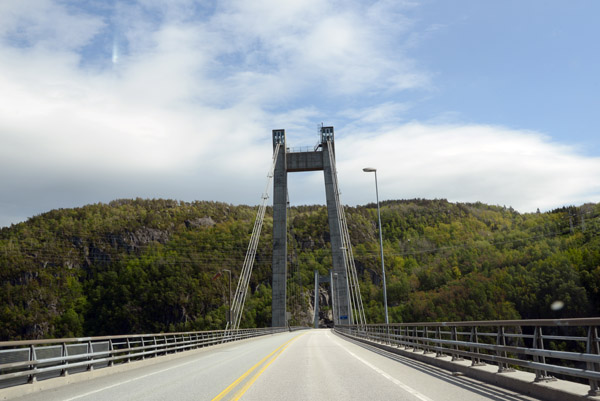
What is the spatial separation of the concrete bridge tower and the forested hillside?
4162cm

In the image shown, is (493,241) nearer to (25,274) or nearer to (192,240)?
(192,240)

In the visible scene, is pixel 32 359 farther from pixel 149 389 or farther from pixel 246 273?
pixel 246 273

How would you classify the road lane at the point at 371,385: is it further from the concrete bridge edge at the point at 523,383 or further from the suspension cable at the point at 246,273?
the suspension cable at the point at 246,273

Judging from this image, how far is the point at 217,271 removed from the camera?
168 meters

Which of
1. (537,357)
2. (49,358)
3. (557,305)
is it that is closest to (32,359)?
(49,358)

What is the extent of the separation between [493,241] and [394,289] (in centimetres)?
3390

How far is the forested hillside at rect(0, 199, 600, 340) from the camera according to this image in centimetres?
11431

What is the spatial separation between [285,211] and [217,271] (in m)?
113

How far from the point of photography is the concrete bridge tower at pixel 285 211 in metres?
57.7

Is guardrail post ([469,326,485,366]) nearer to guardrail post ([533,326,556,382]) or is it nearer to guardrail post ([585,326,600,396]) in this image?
guardrail post ([533,326,556,382])

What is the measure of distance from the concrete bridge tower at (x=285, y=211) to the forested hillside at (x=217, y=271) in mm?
41623

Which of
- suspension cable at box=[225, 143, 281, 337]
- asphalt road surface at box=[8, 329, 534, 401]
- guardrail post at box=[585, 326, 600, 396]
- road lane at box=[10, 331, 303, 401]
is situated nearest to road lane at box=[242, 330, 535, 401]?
asphalt road surface at box=[8, 329, 534, 401]

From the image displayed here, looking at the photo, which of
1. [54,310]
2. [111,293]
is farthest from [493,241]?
[54,310]

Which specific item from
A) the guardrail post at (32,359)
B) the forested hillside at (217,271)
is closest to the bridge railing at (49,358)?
the guardrail post at (32,359)
